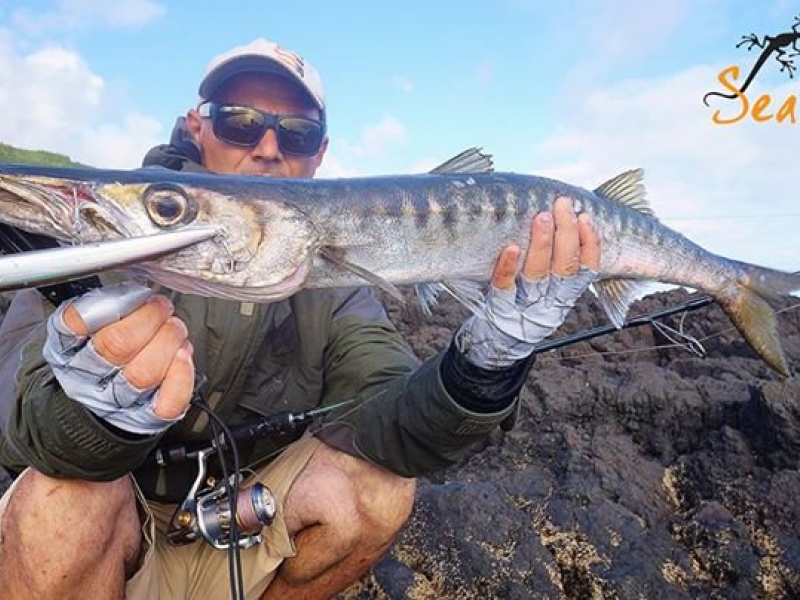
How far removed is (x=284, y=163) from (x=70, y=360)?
1.97m

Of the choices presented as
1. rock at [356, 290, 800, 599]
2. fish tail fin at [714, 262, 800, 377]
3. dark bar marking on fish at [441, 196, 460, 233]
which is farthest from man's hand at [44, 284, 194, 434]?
fish tail fin at [714, 262, 800, 377]

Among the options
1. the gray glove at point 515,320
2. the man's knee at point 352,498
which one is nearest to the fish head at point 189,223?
the gray glove at point 515,320

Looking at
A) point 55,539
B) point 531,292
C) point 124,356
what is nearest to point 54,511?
point 55,539

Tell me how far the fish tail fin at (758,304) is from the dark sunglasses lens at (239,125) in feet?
8.03

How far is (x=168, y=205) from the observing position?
6.73 feet

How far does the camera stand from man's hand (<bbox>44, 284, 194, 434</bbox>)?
2.02 metres

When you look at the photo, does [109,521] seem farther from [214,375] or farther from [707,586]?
[707,586]

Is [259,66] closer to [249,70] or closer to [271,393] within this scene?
[249,70]

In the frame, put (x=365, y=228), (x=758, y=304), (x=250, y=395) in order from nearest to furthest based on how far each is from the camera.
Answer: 1. (x=365, y=228)
2. (x=250, y=395)
3. (x=758, y=304)

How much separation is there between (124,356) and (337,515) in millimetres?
1356

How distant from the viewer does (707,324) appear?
9273 millimetres

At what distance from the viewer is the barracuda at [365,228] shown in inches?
76.9

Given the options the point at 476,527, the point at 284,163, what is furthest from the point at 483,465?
the point at 284,163

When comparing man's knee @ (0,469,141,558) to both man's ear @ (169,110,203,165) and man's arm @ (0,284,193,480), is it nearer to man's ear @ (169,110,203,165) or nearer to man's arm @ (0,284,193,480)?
man's arm @ (0,284,193,480)
